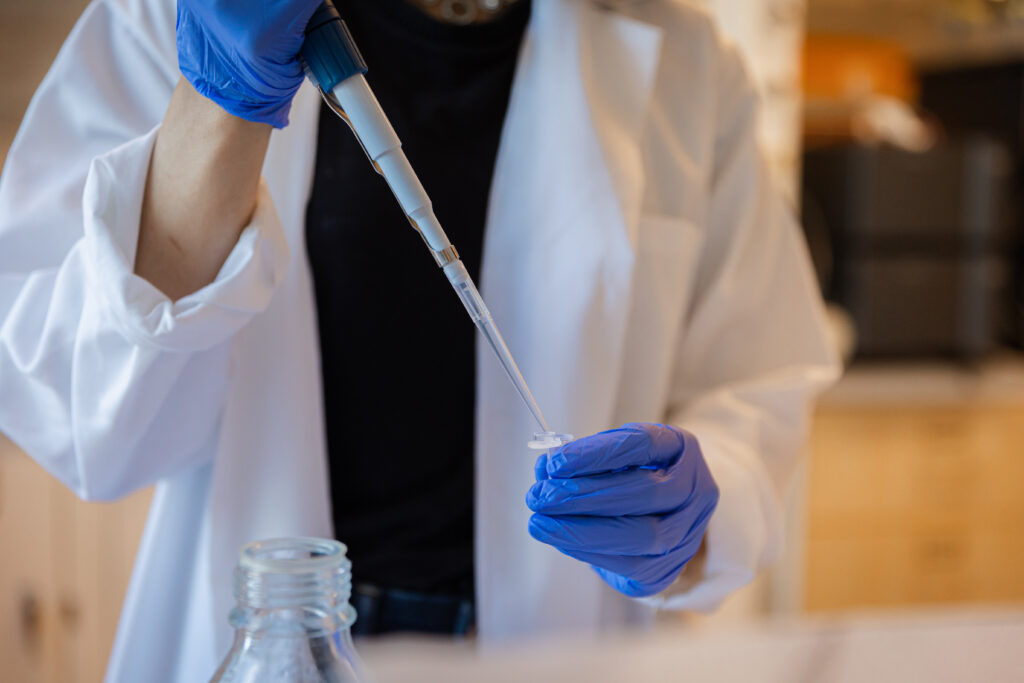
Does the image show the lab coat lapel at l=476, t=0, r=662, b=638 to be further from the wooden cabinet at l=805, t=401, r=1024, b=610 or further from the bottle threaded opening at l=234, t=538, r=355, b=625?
the wooden cabinet at l=805, t=401, r=1024, b=610

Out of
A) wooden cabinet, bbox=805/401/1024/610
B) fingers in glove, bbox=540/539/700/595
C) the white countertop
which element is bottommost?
wooden cabinet, bbox=805/401/1024/610

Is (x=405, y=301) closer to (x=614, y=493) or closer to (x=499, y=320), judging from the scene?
(x=499, y=320)

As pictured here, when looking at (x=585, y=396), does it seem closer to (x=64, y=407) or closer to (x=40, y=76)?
(x=64, y=407)

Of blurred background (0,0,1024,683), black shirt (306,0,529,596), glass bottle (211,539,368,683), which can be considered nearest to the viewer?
glass bottle (211,539,368,683)

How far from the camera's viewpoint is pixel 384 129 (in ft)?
1.71

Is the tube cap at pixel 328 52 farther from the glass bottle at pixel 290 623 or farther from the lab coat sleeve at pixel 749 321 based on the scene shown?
the lab coat sleeve at pixel 749 321

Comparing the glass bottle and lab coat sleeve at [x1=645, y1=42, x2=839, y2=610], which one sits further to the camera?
lab coat sleeve at [x1=645, y1=42, x2=839, y2=610]

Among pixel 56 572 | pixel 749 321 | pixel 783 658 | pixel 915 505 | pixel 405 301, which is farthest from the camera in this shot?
pixel 915 505

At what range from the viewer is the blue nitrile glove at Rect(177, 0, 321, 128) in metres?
0.51

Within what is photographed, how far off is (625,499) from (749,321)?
412 mm

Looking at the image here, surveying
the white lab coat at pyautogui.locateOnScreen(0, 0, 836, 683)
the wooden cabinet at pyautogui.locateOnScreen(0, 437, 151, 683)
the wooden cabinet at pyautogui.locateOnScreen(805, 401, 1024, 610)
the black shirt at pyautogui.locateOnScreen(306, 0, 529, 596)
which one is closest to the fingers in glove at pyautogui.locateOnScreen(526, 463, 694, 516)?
the white lab coat at pyautogui.locateOnScreen(0, 0, 836, 683)

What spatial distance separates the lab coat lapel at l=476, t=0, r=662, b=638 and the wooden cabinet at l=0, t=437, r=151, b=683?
3.71ft

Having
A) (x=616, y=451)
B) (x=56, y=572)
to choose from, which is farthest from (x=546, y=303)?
(x=56, y=572)

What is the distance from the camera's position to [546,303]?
2.68ft
